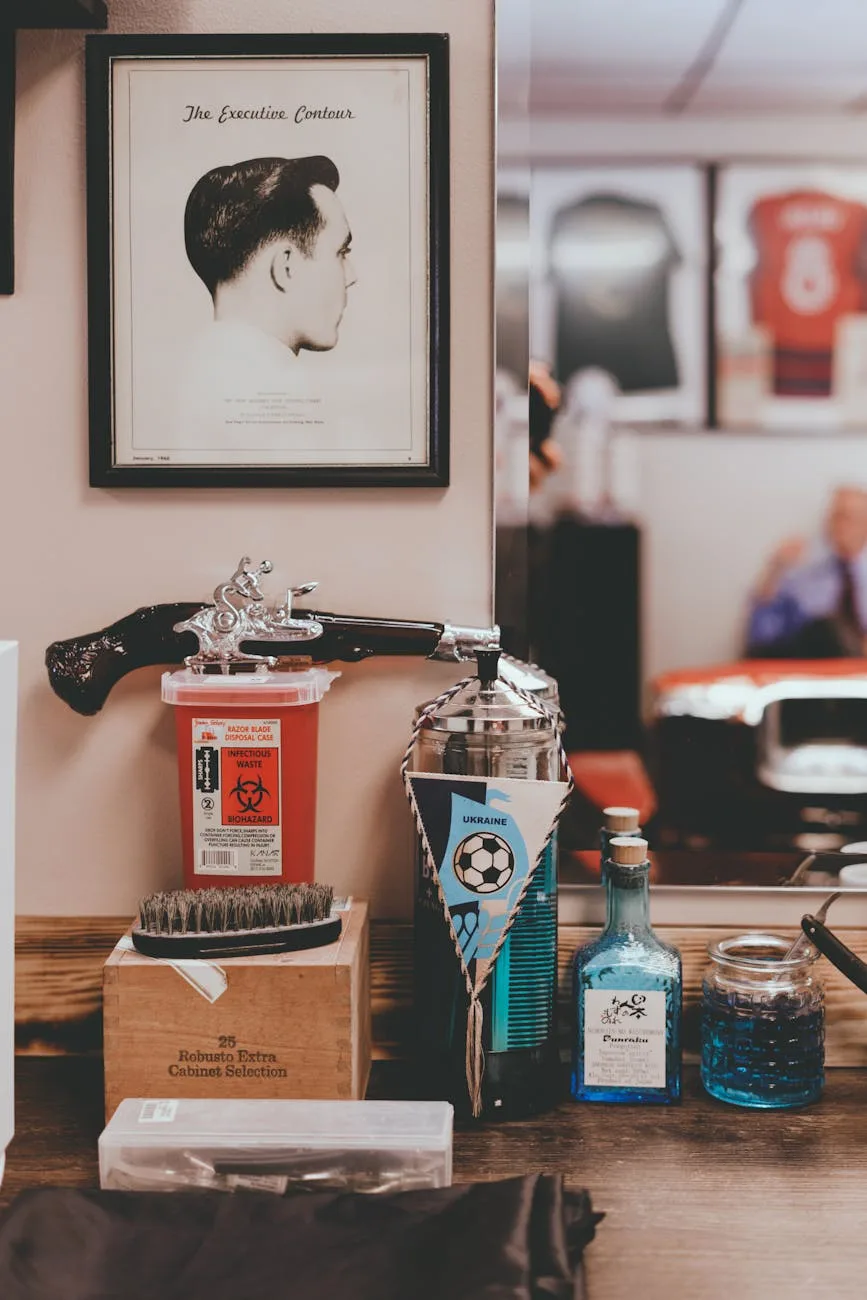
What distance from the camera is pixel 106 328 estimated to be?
1.23 metres

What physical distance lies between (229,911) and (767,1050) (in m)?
0.52

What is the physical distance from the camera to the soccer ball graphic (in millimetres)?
1062

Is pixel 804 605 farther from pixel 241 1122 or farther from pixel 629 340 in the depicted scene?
pixel 241 1122

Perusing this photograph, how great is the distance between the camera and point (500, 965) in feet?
3.54

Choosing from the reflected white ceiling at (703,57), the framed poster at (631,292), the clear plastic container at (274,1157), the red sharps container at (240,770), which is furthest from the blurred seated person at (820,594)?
the clear plastic container at (274,1157)

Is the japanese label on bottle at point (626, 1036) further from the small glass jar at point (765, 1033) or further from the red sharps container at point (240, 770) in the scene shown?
the red sharps container at point (240, 770)

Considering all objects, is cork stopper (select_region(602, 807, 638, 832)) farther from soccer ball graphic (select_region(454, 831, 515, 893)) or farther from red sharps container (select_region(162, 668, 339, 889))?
red sharps container (select_region(162, 668, 339, 889))

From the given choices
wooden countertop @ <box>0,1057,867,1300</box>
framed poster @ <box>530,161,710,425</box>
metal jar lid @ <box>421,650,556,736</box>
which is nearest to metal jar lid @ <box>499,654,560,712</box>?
metal jar lid @ <box>421,650,556,736</box>

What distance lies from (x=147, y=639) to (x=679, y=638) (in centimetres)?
93

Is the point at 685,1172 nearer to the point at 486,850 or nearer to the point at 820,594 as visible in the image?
the point at 486,850

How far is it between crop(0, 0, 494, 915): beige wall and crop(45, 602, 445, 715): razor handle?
4 cm

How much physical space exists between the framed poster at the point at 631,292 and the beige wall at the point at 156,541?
1.36ft

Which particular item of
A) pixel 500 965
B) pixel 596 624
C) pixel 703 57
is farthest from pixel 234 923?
pixel 703 57

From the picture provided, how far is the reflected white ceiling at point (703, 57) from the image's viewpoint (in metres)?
1.42
